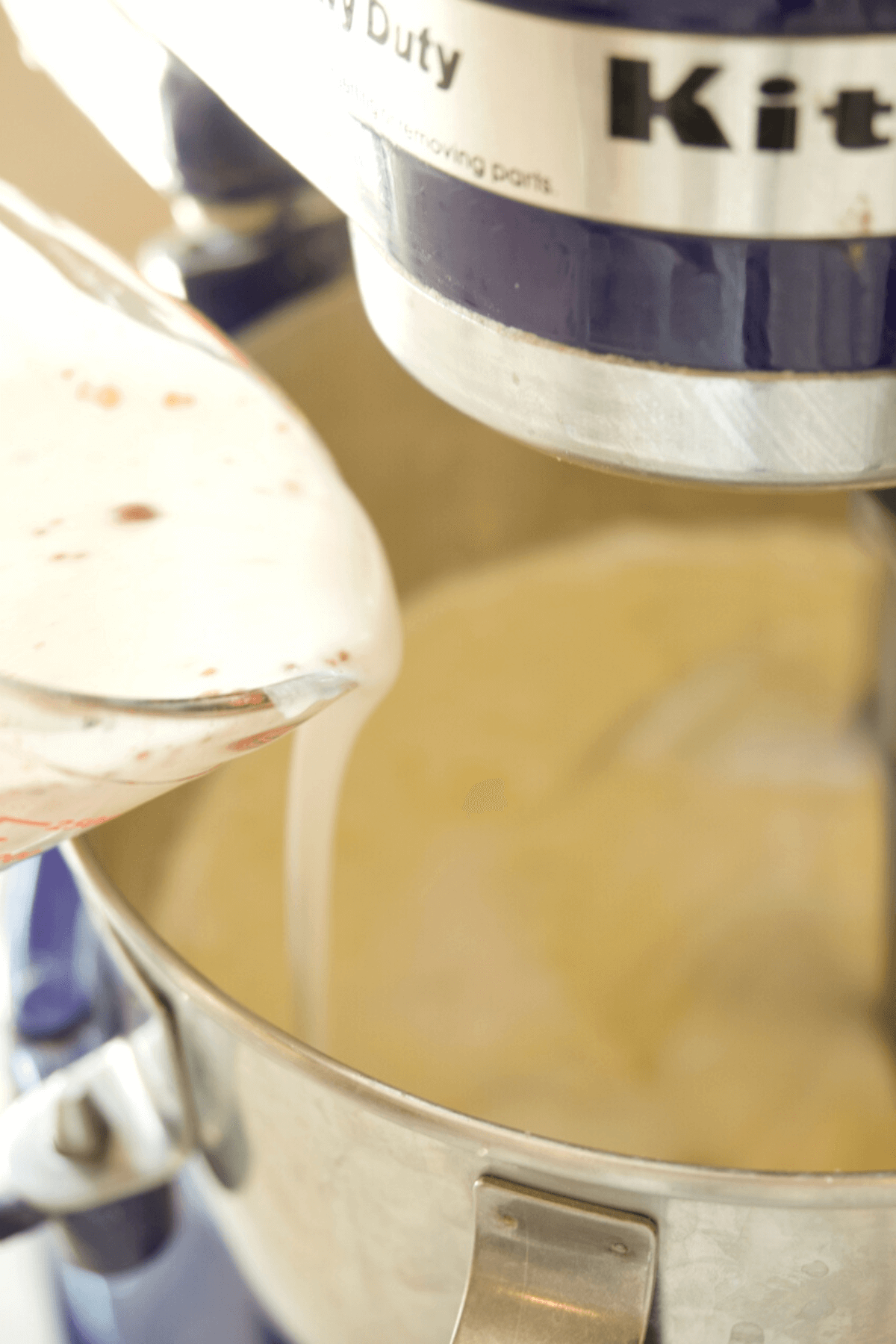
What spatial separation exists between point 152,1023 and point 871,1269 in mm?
193

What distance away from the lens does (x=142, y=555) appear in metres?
0.44

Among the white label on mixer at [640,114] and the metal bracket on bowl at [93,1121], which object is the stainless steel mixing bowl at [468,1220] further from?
the white label on mixer at [640,114]

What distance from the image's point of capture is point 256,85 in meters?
0.37

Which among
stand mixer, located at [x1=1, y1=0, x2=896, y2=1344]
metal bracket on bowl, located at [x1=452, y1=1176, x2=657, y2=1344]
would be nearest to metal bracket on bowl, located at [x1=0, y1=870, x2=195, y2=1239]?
stand mixer, located at [x1=1, y1=0, x2=896, y2=1344]

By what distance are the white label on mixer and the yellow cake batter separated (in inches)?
17.1

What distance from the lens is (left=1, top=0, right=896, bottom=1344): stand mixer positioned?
254mm

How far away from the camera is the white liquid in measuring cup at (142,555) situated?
363 mm

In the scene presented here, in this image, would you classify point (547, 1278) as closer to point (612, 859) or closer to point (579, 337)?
point (579, 337)

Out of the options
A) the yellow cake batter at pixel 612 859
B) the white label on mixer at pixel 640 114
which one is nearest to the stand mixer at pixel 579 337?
the white label on mixer at pixel 640 114

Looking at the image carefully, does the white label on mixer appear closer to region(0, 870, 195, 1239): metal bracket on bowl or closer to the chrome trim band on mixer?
the chrome trim band on mixer

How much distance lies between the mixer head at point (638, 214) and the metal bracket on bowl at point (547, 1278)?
0.17 meters

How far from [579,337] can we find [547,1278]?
213 millimetres

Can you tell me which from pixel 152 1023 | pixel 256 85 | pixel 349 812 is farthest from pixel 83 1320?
pixel 256 85

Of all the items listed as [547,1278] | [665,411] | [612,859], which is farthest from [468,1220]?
[612,859]
